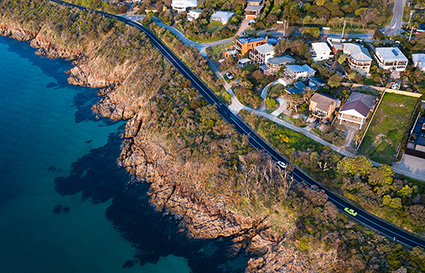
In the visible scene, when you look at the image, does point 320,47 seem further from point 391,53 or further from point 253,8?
point 253,8

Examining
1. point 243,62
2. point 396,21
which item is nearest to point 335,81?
point 243,62

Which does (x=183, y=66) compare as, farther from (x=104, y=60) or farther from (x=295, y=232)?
(x=295, y=232)

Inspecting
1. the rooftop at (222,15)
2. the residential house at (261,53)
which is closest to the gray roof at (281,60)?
the residential house at (261,53)

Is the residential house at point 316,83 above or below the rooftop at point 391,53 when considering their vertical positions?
below

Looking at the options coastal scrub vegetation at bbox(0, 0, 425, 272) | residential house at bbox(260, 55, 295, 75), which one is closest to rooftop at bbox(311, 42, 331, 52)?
residential house at bbox(260, 55, 295, 75)

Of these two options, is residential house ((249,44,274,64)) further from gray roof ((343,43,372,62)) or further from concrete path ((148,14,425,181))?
gray roof ((343,43,372,62))

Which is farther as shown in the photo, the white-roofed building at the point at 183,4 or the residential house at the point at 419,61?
the white-roofed building at the point at 183,4

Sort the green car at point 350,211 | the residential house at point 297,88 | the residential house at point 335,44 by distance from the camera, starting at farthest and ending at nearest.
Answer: the residential house at point 335,44 → the residential house at point 297,88 → the green car at point 350,211

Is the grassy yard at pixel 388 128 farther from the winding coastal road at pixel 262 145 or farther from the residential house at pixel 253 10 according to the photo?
the residential house at pixel 253 10
